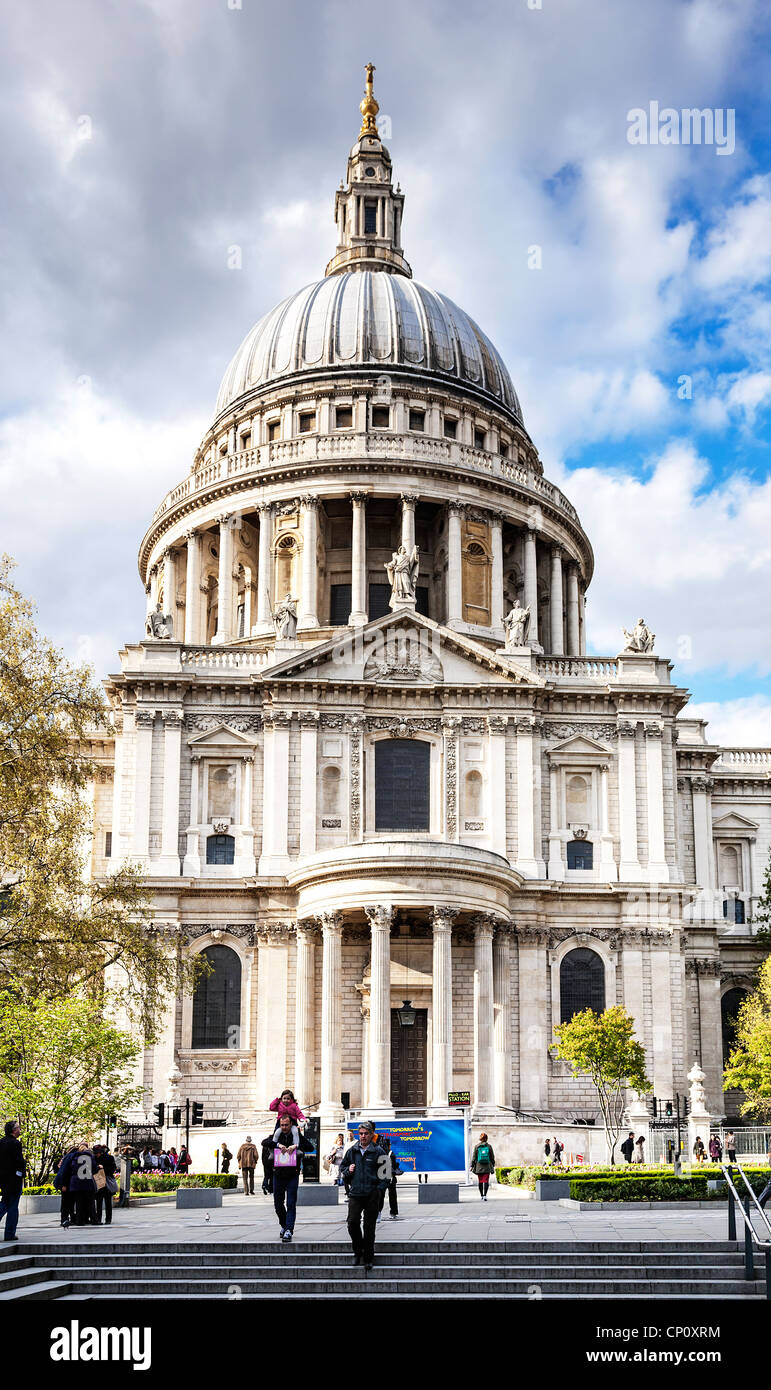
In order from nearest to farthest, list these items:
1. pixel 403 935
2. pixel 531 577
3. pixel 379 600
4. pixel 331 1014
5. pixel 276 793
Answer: pixel 331 1014, pixel 403 935, pixel 276 793, pixel 379 600, pixel 531 577

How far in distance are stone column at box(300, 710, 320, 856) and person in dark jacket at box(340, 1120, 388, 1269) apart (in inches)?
1462

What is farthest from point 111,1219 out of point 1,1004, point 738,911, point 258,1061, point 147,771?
point 738,911

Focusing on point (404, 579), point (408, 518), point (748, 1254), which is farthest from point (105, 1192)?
point (408, 518)

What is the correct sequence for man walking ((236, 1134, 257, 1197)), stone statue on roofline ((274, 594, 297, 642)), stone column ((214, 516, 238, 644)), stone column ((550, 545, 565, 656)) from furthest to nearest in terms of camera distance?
stone column ((550, 545, 565, 656)), stone column ((214, 516, 238, 644)), stone statue on roofline ((274, 594, 297, 642)), man walking ((236, 1134, 257, 1197))

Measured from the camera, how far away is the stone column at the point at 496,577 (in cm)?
7500

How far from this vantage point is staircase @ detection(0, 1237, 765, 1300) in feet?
66.7

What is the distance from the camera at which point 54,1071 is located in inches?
1510

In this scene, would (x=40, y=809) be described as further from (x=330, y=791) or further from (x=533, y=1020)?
(x=533, y=1020)

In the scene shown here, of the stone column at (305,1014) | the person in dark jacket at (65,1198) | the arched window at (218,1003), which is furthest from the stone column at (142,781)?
the person in dark jacket at (65,1198)

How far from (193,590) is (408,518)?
39.6 ft

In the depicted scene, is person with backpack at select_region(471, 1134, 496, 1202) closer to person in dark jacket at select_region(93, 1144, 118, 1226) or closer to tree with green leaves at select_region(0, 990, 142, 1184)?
tree with green leaves at select_region(0, 990, 142, 1184)

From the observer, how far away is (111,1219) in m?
29.5

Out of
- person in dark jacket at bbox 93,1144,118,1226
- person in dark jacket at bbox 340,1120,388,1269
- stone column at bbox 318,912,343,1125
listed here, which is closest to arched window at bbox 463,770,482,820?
stone column at bbox 318,912,343,1125
